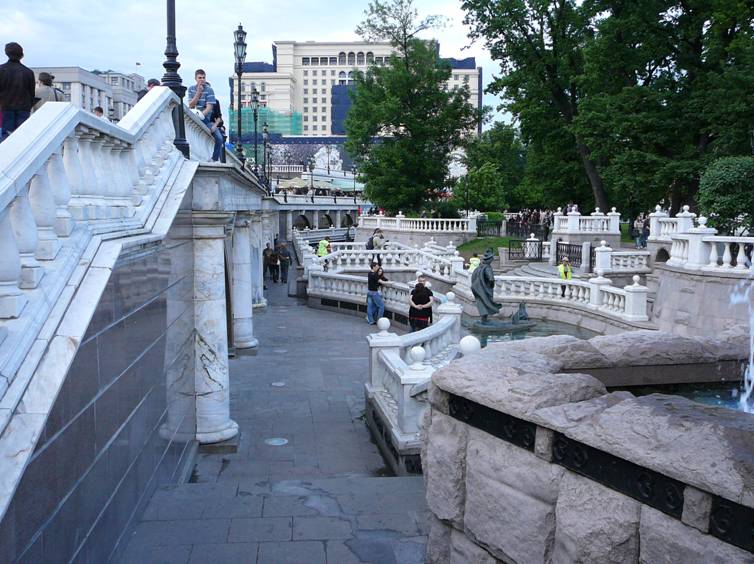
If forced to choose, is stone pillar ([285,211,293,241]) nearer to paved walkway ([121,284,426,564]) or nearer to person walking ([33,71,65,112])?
paved walkway ([121,284,426,564])

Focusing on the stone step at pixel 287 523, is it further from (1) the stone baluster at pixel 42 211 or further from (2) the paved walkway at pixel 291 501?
(1) the stone baluster at pixel 42 211

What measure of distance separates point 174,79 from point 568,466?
722 centimetres

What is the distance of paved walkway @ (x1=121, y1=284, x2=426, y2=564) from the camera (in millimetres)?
5270

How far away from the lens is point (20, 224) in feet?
11.8

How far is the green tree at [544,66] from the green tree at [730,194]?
12.4m

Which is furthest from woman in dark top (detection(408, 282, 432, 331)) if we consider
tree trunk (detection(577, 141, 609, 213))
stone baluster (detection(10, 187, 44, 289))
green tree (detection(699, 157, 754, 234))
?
tree trunk (detection(577, 141, 609, 213))

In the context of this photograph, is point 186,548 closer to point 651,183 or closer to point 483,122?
point 651,183

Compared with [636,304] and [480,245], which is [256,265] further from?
[480,245]

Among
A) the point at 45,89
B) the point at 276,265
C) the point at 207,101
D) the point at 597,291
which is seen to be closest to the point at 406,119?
the point at 276,265

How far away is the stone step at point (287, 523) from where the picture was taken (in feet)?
17.1

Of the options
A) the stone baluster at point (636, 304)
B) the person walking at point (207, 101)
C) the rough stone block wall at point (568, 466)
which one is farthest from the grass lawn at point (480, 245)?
the rough stone block wall at point (568, 466)

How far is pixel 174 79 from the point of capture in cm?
895

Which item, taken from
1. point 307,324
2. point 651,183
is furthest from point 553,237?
point 307,324

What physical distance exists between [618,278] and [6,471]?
82.2ft
